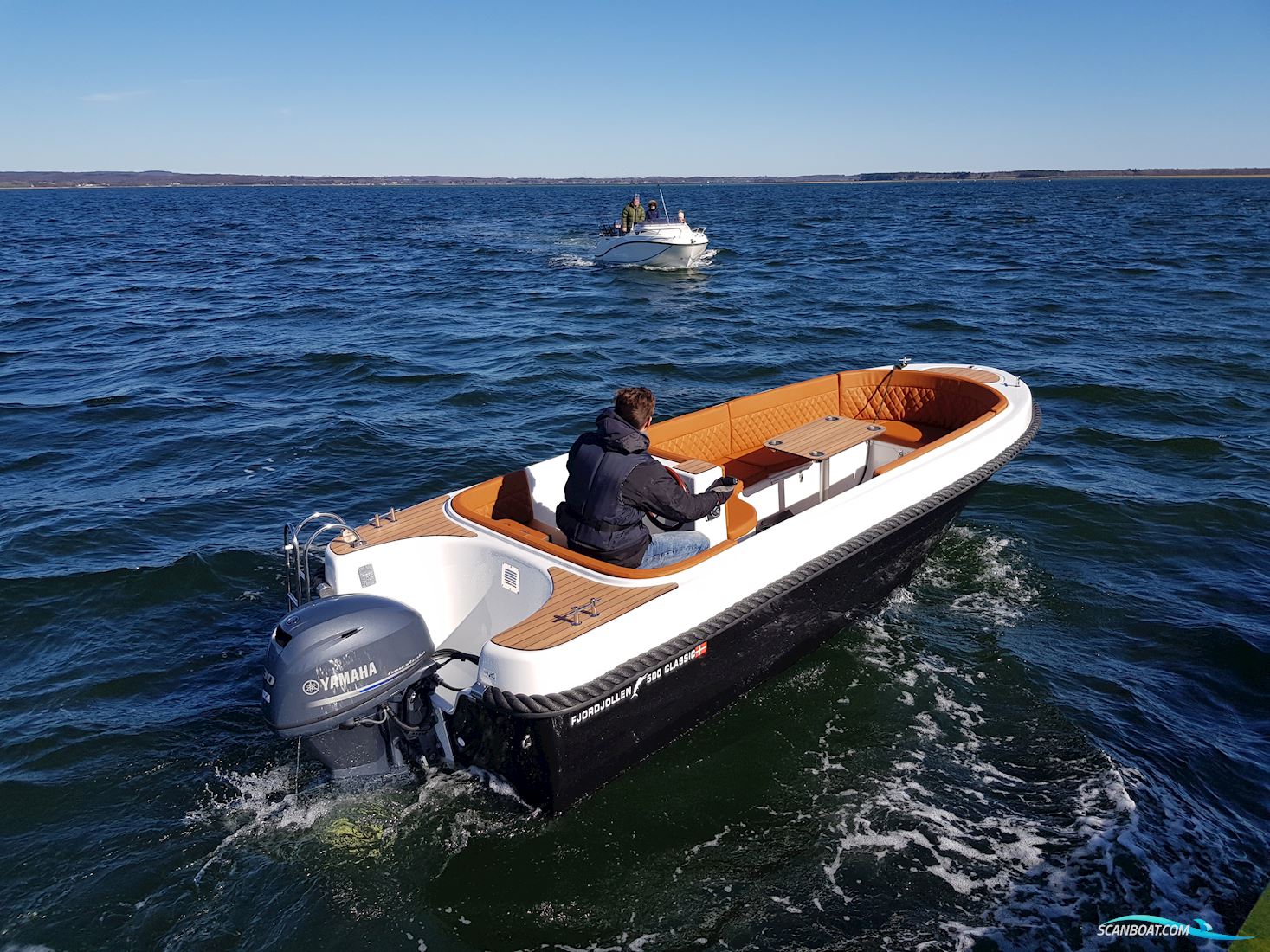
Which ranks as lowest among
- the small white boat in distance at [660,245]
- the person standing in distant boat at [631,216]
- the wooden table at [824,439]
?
the wooden table at [824,439]

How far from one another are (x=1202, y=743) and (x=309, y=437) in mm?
11542

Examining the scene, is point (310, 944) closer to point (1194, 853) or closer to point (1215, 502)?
point (1194, 853)

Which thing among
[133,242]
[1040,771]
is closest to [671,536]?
[1040,771]

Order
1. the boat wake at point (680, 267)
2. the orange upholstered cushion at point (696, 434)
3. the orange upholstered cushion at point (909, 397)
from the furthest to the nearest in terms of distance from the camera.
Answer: the boat wake at point (680, 267), the orange upholstered cushion at point (909, 397), the orange upholstered cushion at point (696, 434)

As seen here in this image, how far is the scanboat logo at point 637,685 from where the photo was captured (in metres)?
4.68

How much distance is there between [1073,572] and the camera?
28.1 feet

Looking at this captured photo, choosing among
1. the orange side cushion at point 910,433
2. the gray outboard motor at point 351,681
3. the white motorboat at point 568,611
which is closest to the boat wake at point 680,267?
the orange side cushion at point 910,433

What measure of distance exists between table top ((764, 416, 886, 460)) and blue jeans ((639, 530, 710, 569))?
2.16 meters

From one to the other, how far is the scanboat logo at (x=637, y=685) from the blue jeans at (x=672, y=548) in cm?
72

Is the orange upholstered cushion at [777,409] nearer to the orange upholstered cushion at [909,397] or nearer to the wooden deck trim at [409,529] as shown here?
the orange upholstered cushion at [909,397]

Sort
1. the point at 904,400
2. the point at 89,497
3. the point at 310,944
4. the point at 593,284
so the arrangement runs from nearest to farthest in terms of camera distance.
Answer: the point at 310,944, the point at 904,400, the point at 89,497, the point at 593,284

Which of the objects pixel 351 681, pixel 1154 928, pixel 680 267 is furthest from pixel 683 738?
pixel 680 267

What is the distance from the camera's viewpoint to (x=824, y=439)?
8.23 metres

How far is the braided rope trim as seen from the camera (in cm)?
443
